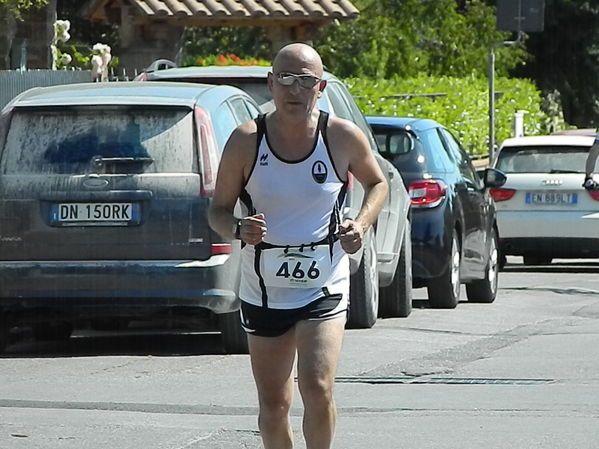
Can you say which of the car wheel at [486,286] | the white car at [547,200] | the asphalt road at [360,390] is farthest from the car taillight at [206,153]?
the white car at [547,200]

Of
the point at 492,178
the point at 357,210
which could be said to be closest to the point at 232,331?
the point at 357,210

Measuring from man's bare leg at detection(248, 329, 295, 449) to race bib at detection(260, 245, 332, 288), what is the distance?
19cm

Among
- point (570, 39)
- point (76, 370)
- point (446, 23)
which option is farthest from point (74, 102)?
point (570, 39)

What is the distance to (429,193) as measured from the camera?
14.8 meters

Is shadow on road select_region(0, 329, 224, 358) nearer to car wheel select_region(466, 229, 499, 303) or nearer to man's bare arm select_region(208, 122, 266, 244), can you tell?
car wheel select_region(466, 229, 499, 303)

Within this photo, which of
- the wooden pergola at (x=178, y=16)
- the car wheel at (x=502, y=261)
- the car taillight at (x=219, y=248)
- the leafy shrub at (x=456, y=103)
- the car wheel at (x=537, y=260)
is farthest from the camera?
the leafy shrub at (x=456, y=103)

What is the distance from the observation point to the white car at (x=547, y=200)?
20234 millimetres

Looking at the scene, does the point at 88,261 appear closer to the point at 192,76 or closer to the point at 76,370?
the point at 76,370

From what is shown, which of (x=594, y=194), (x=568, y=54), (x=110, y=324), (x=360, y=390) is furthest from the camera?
(x=568, y=54)

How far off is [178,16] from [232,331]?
10.5 meters

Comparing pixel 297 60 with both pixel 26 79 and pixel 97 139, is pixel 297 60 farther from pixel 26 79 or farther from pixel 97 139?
pixel 26 79

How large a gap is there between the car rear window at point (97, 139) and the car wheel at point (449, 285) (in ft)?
15.0

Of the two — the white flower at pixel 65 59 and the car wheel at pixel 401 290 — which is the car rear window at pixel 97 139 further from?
the white flower at pixel 65 59

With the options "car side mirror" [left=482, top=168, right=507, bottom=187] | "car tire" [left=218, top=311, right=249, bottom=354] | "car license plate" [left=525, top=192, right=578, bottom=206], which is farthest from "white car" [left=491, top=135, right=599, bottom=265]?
"car tire" [left=218, top=311, right=249, bottom=354]
